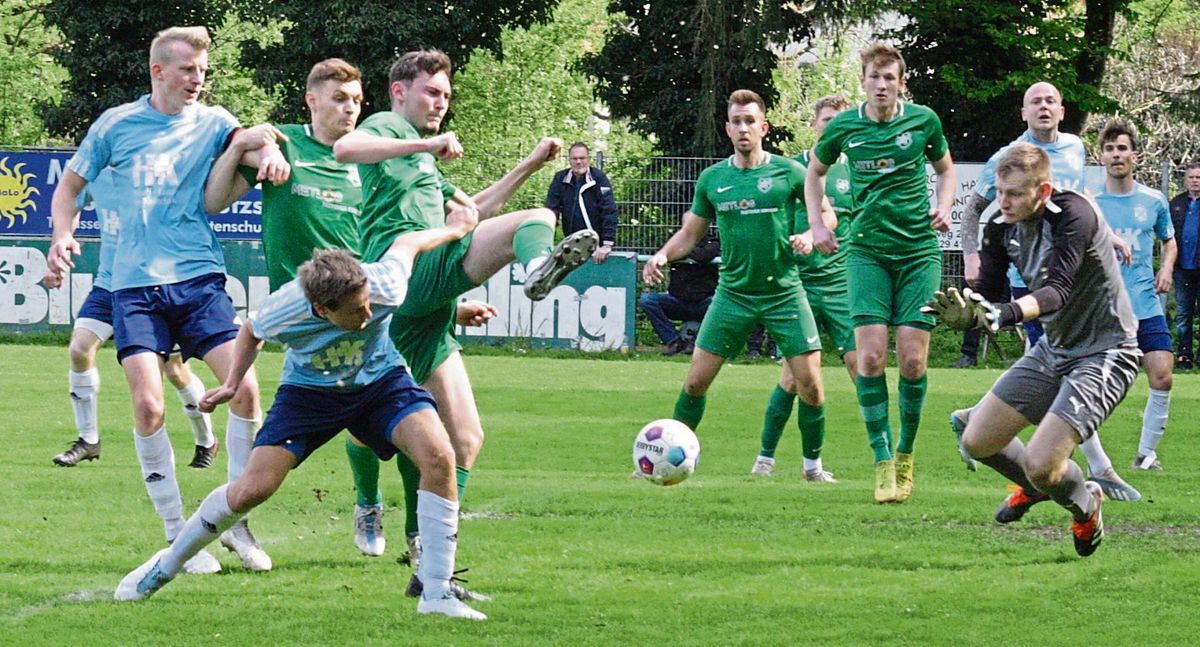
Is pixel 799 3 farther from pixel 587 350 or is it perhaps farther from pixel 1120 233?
pixel 1120 233

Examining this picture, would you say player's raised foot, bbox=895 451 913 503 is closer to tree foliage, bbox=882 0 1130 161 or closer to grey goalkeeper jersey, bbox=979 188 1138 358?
grey goalkeeper jersey, bbox=979 188 1138 358

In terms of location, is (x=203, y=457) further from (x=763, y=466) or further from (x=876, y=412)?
(x=876, y=412)

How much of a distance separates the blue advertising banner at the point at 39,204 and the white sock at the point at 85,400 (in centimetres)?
1100

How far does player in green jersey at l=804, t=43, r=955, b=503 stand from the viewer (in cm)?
935

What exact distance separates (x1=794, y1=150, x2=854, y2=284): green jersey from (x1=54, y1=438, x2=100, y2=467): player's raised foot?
15.8ft

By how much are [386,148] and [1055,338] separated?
10.0ft

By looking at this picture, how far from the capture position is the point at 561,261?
20.5 feet

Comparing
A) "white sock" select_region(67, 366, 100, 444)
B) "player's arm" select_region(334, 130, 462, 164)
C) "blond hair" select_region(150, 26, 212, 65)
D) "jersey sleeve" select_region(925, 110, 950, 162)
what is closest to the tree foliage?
"jersey sleeve" select_region(925, 110, 950, 162)

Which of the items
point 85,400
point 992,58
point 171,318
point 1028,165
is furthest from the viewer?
point 992,58

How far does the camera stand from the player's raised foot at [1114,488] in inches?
367

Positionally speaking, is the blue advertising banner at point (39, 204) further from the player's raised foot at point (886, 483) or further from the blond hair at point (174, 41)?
the blond hair at point (174, 41)

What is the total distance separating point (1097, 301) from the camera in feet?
23.3

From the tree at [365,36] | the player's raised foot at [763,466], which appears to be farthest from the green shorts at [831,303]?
the tree at [365,36]

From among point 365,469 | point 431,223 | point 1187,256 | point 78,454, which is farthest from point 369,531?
point 1187,256
